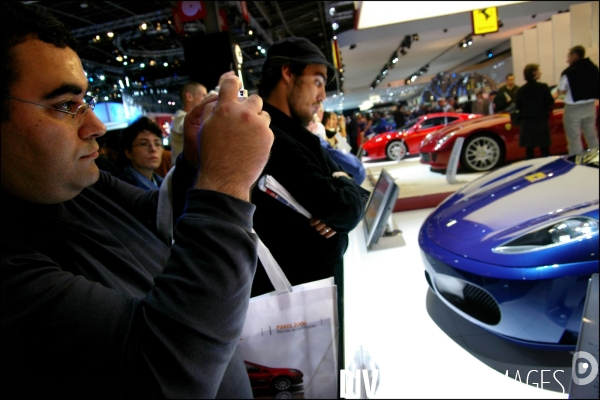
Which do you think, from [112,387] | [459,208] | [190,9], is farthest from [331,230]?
[190,9]

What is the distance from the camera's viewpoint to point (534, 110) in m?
5.34

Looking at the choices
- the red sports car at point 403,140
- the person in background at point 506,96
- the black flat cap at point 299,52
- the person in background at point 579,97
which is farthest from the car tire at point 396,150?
the black flat cap at point 299,52

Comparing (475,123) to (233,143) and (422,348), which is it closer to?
(422,348)

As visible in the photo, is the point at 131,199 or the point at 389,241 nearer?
the point at 131,199

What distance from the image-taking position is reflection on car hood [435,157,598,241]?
1.81m

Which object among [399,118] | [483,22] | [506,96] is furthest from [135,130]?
[399,118]

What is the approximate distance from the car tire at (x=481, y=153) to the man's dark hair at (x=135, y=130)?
16.9ft

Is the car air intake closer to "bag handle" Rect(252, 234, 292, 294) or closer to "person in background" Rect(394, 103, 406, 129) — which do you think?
"bag handle" Rect(252, 234, 292, 294)

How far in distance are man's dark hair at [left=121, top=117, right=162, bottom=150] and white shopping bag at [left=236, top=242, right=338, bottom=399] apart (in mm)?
1977

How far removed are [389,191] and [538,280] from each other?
1146 mm

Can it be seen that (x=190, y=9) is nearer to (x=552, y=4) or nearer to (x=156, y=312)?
(x=156, y=312)

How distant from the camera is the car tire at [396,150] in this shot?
9773 mm

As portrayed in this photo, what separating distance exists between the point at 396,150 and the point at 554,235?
8532 mm

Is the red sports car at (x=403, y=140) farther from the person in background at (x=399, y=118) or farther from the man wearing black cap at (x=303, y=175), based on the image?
the man wearing black cap at (x=303, y=175)
